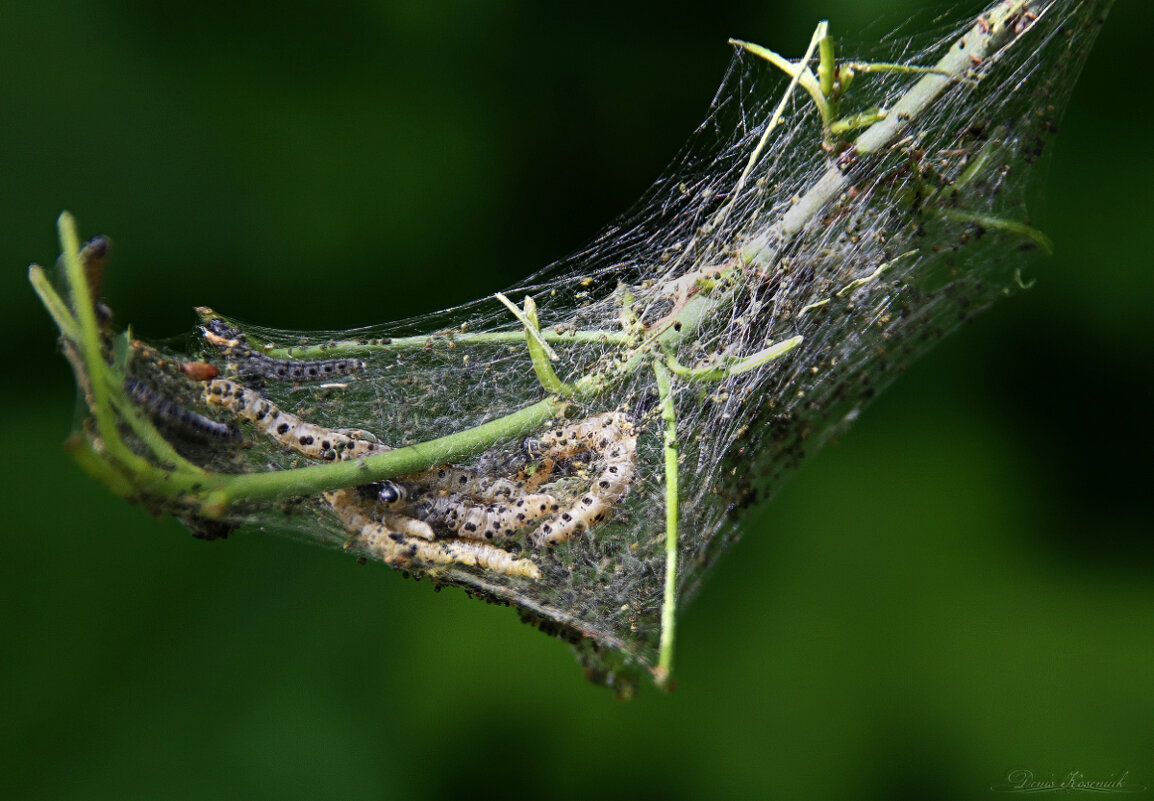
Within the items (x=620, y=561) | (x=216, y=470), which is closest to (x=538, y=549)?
(x=620, y=561)

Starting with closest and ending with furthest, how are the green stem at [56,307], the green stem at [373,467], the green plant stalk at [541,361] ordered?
1. the green stem at [56,307]
2. the green stem at [373,467]
3. the green plant stalk at [541,361]

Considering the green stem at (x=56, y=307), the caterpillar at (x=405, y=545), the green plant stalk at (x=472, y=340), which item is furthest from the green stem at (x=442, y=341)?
the green stem at (x=56, y=307)

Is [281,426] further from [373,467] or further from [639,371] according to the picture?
[639,371]

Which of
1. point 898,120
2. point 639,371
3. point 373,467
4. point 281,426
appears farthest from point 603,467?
point 898,120

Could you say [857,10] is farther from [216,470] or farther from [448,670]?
[448,670]

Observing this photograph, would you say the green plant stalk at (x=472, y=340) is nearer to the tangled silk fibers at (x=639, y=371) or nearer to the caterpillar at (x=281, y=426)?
the tangled silk fibers at (x=639, y=371)

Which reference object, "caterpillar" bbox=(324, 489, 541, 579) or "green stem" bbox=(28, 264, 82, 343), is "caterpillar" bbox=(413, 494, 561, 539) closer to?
"caterpillar" bbox=(324, 489, 541, 579)

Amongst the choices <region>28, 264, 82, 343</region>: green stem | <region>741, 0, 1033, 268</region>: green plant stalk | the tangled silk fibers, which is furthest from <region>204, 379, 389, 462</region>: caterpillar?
<region>741, 0, 1033, 268</region>: green plant stalk

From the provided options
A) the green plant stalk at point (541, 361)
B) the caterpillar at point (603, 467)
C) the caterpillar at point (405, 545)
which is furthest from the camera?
the caterpillar at point (603, 467)
